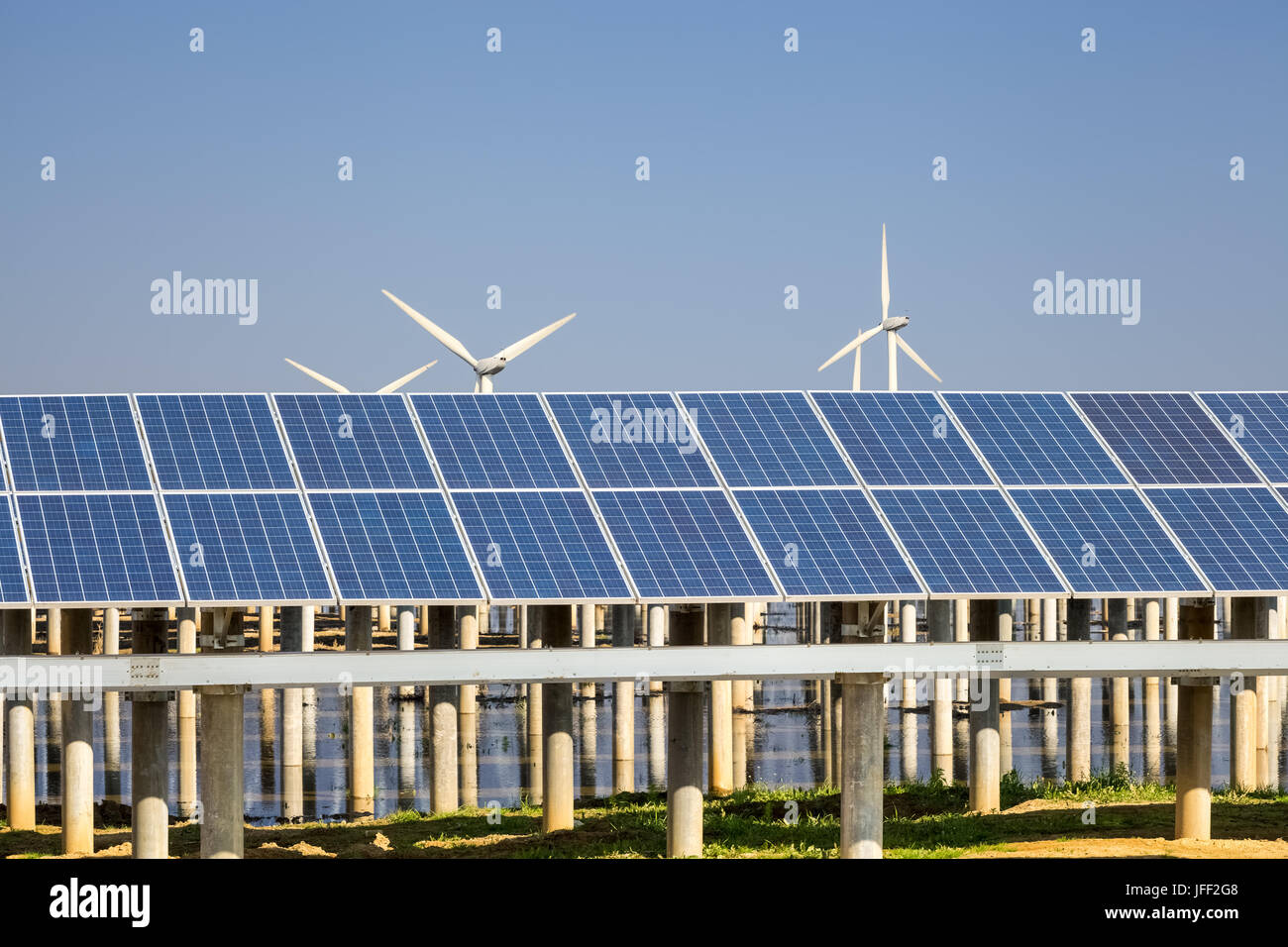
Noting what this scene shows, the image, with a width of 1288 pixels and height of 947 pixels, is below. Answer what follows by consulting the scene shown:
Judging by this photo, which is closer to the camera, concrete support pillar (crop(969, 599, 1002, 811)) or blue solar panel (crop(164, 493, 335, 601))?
blue solar panel (crop(164, 493, 335, 601))

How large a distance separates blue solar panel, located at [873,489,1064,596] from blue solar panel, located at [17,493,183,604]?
1321 cm

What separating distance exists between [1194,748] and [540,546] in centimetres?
1465

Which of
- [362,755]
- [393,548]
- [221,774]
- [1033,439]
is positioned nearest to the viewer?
[221,774]

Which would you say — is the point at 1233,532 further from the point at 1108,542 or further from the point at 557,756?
the point at 557,756

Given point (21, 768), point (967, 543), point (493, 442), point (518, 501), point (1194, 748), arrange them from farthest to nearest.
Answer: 1. point (21, 768)
2. point (1194, 748)
3. point (493, 442)
4. point (967, 543)
5. point (518, 501)

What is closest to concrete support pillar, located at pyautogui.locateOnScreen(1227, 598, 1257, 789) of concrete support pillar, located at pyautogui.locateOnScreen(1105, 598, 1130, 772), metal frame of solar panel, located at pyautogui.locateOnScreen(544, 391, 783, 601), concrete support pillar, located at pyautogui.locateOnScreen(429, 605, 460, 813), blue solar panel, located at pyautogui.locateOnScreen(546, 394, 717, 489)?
concrete support pillar, located at pyautogui.locateOnScreen(1105, 598, 1130, 772)

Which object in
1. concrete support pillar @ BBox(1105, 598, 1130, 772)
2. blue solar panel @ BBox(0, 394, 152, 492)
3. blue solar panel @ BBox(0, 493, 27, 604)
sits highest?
blue solar panel @ BBox(0, 394, 152, 492)

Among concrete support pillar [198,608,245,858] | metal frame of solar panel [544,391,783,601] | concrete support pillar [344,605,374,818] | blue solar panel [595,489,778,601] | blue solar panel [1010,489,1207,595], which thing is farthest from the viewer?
concrete support pillar [344,605,374,818]

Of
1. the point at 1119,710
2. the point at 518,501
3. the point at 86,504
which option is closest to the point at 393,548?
the point at 518,501

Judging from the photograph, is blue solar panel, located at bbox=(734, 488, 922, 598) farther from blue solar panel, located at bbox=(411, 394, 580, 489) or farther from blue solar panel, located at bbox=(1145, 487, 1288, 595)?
blue solar panel, located at bbox=(1145, 487, 1288, 595)

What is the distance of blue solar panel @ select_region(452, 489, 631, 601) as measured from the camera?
28531 mm

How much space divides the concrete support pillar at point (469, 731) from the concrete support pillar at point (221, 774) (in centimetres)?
1596

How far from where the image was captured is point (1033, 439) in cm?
3512
